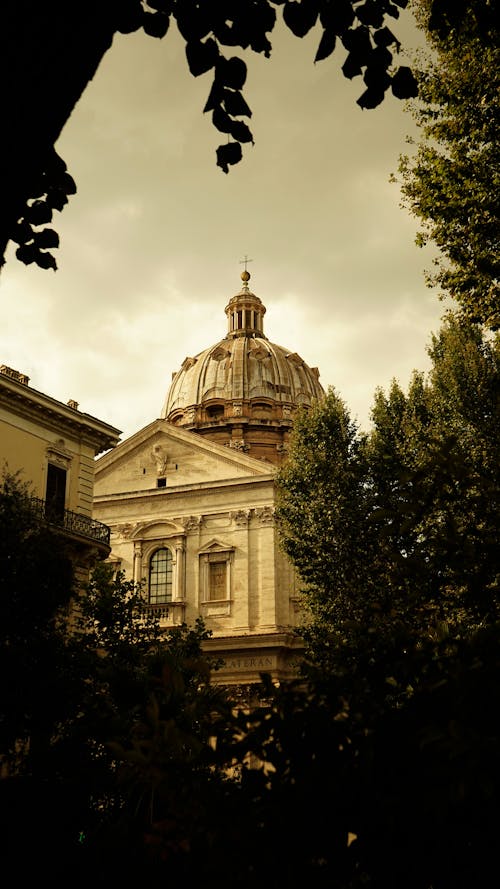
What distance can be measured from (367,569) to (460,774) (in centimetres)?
2026

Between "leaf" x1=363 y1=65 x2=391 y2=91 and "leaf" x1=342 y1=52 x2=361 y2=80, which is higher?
"leaf" x1=342 y1=52 x2=361 y2=80

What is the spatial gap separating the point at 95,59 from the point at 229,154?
369 cm

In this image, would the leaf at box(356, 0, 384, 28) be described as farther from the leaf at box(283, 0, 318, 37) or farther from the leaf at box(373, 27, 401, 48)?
the leaf at box(283, 0, 318, 37)

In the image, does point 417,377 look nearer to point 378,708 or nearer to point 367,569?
point 367,569

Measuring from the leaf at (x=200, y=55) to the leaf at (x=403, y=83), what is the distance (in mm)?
1389

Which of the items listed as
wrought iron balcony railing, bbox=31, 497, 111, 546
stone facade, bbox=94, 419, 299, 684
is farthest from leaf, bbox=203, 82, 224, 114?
stone facade, bbox=94, 419, 299, 684

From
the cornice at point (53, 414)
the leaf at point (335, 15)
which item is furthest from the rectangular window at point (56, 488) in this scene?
the leaf at point (335, 15)

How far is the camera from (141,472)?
1484 inches

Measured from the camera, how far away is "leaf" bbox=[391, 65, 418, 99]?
19.2ft

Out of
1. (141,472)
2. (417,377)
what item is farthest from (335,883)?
(141,472)

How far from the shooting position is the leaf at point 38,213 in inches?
267

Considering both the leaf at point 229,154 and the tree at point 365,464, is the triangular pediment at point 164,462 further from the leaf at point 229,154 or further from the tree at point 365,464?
the leaf at point 229,154

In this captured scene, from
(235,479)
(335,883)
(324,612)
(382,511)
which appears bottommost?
(335,883)

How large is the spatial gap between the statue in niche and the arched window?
3.64 metres
